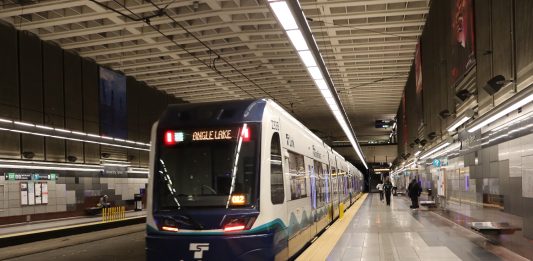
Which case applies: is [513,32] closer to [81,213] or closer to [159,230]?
[159,230]

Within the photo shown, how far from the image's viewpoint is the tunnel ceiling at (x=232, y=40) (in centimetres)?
1659

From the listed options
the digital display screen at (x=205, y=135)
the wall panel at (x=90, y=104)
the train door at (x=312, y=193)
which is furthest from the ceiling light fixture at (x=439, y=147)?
the wall panel at (x=90, y=104)

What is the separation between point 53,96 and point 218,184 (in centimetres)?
1650

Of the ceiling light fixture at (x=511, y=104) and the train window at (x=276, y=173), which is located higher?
the ceiling light fixture at (x=511, y=104)

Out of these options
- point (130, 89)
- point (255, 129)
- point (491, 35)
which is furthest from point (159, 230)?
point (130, 89)

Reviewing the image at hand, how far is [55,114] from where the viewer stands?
21.6 m

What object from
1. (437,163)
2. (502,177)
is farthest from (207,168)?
(437,163)

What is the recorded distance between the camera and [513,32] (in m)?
8.85

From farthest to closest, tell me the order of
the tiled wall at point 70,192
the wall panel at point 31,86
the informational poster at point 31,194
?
the informational poster at point 31,194 → the wall panel at point 31,86 → the tiled wall at point 70,192

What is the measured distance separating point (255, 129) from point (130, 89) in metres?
20.8

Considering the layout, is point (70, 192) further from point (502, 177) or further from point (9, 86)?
point (502, 177)

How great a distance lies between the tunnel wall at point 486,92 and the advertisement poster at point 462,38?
66mm

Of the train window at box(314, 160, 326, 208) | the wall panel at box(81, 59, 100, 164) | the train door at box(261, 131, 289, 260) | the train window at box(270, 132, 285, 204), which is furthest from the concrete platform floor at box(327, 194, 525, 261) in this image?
the wall panel at box(81, 59, 100, 164)

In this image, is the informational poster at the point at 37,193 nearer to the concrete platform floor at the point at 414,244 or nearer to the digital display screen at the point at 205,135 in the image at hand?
the concrete platform floor at the point at 414,244
